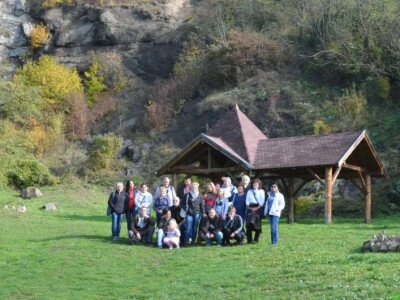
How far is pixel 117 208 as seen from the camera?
20.1 metres

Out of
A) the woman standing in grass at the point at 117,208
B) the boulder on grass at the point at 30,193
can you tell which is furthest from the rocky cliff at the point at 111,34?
the woman standing in grass at the point at 117,208

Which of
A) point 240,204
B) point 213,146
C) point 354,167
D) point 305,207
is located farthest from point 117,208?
point 305,207

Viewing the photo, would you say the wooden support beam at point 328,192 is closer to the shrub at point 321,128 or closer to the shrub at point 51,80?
the shrub at point 321,128

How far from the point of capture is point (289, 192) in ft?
91.8

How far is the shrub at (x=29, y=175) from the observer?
36.0 m

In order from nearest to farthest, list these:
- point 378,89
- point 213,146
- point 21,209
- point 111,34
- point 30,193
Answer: point 213,146 → point 21,209 → point 30,193 → point 378,89 → point 111,34

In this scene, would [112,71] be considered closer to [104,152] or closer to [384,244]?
[104,152]

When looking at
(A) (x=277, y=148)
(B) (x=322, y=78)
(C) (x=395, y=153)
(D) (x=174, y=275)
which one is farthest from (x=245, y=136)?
(B) (x=322, y=78)

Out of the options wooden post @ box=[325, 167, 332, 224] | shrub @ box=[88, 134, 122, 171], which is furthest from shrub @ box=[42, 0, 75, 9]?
wooden post @ box=[325, 167, 332, 224]

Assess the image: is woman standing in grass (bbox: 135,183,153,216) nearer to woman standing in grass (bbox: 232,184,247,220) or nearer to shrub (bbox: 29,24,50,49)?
woman standing in grass (bbox: 232,184,247,220)

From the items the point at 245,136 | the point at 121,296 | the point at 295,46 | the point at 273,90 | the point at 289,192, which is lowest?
the point at 121,296

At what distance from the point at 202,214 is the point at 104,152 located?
22.1 meters

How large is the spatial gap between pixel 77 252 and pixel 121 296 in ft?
16.1

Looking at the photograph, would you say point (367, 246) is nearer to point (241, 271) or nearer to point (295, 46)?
point (241, 271)
